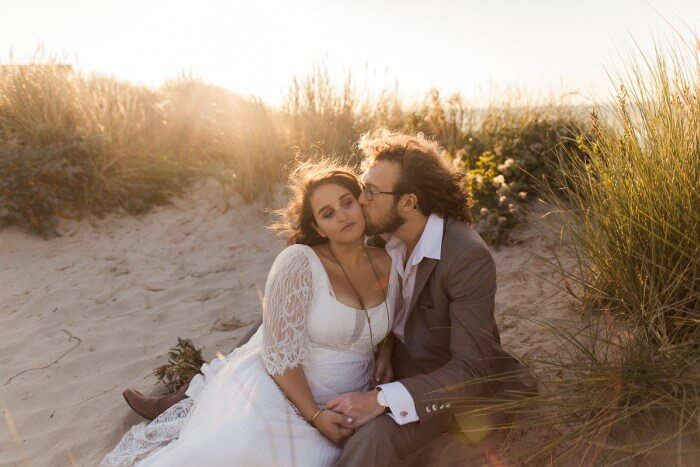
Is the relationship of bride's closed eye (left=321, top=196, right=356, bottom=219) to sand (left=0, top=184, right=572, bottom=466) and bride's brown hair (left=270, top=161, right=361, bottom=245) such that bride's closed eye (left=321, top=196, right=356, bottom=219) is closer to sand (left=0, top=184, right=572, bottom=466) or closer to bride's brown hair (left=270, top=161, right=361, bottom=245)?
bride's brown hair (left=270, top=161, right=361, bottom=245)

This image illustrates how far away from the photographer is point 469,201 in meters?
3.21

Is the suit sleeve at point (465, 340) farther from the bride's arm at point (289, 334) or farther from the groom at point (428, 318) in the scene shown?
the bride's arm at point (289, 334)

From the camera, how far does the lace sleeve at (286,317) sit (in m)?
2.89

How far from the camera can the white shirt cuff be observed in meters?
2.64

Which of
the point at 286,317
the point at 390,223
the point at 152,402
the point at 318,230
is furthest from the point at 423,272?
the point at 152,402

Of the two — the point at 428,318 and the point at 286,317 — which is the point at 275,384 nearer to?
the point at 286,317

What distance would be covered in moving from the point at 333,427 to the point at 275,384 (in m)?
0.41

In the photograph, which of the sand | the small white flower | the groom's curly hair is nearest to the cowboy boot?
the sand

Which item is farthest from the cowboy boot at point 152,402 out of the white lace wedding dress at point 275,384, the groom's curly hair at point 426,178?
the groom's curly hair at point 426,178

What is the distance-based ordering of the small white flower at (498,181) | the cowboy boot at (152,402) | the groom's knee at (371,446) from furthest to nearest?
the small white flower at (498,181) < the cowboy boot at (152,402) < the groom's knee at (371,446)

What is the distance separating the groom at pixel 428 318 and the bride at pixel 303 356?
0.13 m

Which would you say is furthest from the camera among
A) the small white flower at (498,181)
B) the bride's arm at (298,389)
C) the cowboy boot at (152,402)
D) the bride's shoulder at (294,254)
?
the small white flower at (498,181)

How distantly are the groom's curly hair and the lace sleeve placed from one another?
2.42 feet

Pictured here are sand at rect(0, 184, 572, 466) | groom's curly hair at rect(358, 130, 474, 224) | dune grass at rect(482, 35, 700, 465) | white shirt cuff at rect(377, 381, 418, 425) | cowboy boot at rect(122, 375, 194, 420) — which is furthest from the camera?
sand at rect(0, 184, 572, 466)
